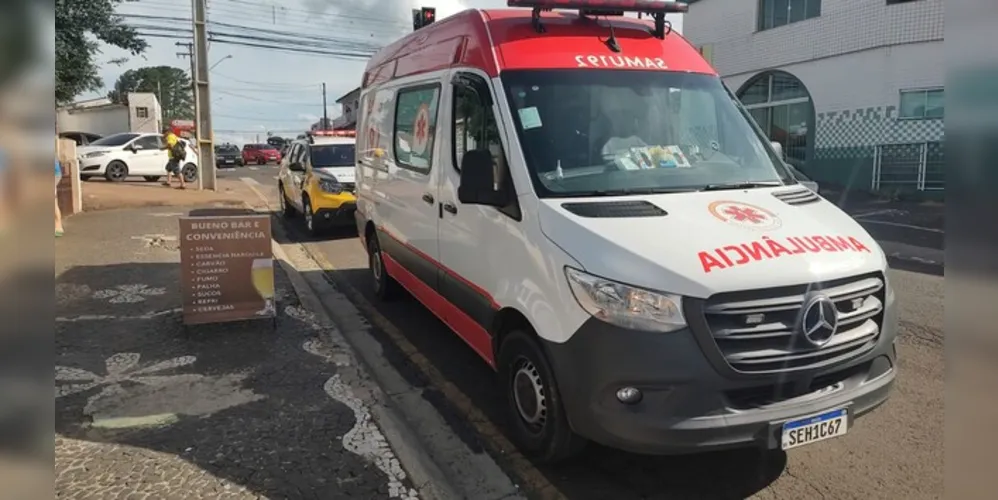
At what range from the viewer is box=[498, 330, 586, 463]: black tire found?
3311mm

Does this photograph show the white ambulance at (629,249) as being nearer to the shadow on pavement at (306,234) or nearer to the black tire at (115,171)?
the shadow on pavement at (306,234)

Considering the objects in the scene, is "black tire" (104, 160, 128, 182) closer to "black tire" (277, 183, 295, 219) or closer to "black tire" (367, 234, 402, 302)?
"black tire" (277, 183, 295, 219)

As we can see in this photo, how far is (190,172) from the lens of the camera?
21469mm

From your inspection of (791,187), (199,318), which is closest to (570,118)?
(791,187)

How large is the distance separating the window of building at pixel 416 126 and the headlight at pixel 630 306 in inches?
93.7

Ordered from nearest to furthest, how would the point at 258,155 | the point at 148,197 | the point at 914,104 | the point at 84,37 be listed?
the point at 84,37
the point at 148,197
the point at 914,104
the point at 258,155

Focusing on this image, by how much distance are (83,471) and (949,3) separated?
12.7ft

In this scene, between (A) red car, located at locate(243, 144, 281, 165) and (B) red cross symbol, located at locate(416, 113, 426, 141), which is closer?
(B) red cross symbol, located at locate(416, 113, 426, 141)

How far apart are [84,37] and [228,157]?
96.4ft

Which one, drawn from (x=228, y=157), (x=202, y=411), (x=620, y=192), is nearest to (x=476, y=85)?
(x=620, y=192)

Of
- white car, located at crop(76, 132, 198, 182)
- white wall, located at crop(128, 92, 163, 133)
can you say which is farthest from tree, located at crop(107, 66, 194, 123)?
white car, located at crop(76, 132, 198, 182)

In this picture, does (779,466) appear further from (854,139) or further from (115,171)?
(115,171)

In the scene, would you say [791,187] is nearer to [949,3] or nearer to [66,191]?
[949,3]

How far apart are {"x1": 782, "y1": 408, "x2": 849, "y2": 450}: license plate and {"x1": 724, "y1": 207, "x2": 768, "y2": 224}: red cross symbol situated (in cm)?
98
